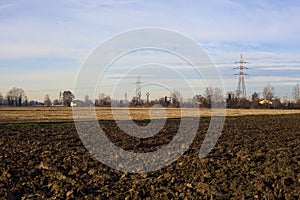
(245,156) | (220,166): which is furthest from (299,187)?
(245,156)

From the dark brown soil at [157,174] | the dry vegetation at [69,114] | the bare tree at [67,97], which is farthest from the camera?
the bare tree at [67,97]

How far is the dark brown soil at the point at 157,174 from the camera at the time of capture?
474 inches

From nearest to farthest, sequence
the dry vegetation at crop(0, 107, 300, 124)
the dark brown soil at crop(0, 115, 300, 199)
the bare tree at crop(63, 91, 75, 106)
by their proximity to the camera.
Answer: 1. the dark brown soil at crop(0, 115, 300, 199)
2. the dry vegetation at crop(0, 107, 300, 124)
3. the bare tree at crop(63, 91, 75, 106)

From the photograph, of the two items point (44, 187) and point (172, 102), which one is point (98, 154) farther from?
point (172, 102)

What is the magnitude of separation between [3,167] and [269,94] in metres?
129

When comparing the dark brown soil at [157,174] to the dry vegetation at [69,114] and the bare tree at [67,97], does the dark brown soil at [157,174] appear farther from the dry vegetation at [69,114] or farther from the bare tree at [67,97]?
the bare tree at [67,97]

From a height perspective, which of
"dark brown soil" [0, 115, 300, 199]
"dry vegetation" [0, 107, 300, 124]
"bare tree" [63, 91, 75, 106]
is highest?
"bare tree" [63, 91, 75, 106]

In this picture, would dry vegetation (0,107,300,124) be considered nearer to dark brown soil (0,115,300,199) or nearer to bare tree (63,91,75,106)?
dark brown soil (0,115,300,199)

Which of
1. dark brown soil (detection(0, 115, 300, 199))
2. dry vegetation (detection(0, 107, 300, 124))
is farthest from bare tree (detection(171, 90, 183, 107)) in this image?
dark brown soil (detection(0, 115, 300, 199))

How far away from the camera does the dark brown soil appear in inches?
474

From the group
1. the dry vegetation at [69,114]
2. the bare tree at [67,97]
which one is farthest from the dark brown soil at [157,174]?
the bare tree at [67,97]

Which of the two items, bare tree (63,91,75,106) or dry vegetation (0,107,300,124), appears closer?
dry vegetation (0,107,300,124)

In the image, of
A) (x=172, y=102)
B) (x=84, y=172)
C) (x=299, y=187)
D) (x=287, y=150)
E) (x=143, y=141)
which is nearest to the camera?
(x=299, y=187)

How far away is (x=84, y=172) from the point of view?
15.0 meters
